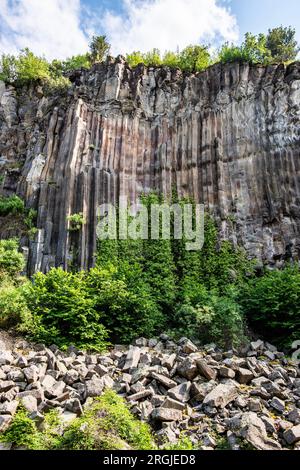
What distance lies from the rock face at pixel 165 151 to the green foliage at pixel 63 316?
13.6 ft

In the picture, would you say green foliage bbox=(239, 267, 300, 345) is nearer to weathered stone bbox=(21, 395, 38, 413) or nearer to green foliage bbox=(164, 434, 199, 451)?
green foliage bbox=(164, 434, 199, 451)

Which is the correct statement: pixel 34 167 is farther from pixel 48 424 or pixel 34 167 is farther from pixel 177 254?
pixel 48 424

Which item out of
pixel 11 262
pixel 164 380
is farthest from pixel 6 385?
pixel 11 262

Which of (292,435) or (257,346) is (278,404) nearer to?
(292,435)

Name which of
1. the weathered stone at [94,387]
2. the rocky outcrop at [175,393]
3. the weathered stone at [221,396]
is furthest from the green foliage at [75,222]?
the weathered stone at [221,396]

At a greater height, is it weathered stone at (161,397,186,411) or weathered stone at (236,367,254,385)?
weathered stone at (236,367,254,385)

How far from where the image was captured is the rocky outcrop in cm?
529

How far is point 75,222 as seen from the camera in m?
15.5

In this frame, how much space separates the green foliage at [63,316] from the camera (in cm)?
955

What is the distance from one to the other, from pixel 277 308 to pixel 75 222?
8.59 m

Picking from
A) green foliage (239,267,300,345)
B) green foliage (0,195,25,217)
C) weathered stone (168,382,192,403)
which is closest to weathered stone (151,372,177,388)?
weathered stone (168,382,192,403)

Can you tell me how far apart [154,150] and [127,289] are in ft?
29.4

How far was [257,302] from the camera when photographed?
1236 centimetres

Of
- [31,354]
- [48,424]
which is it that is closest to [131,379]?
[48,424]
